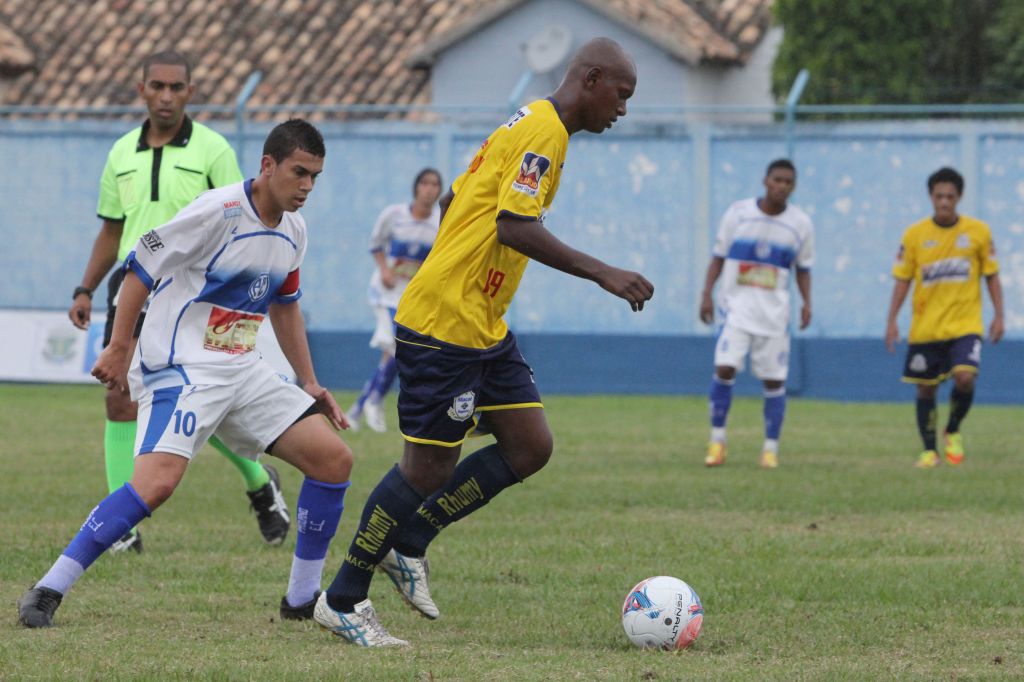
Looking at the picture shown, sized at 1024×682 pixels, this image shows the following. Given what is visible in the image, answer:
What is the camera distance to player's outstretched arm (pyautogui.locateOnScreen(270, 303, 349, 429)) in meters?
6.87

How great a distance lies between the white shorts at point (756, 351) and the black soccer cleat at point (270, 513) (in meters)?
5.11

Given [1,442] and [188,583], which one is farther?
[1,442]

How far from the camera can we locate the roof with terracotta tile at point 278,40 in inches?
1030

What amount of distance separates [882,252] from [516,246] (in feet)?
46.7

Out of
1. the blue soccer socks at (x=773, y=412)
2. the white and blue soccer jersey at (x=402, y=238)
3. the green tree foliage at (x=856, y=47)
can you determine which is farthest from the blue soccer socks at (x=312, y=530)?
the green tree foliage at (x=856, y=47)

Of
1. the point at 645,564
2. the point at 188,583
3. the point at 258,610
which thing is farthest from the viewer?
the point at 645,564

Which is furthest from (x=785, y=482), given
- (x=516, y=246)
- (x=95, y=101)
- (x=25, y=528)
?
(x=95, y=101)

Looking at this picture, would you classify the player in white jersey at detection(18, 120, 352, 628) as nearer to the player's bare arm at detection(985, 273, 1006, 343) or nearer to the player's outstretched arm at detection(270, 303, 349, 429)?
the player's outstretched arm at detection(270, 303, 349, 429)

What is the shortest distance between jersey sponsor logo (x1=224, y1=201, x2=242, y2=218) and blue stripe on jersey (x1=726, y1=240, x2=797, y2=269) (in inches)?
275

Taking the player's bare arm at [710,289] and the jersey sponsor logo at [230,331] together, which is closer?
the jersey sponsor logo at [230,331]

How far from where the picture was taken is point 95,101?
27734 millimetres

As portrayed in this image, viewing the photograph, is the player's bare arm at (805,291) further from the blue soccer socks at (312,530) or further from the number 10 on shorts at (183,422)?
the number 10 on shorts at (183,422)

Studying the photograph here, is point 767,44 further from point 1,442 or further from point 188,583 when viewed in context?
point 188,583

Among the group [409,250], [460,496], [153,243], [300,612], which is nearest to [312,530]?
[300,612]
